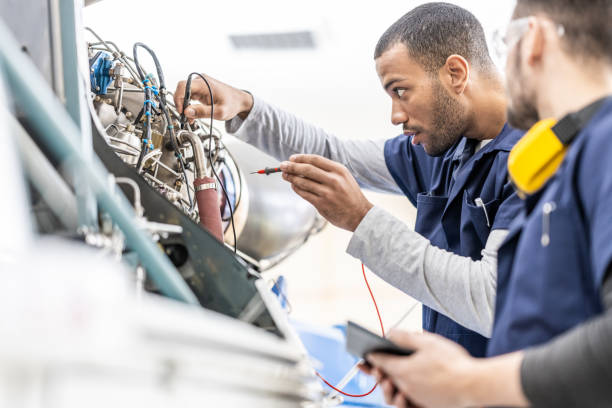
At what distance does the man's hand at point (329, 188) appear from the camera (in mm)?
1215

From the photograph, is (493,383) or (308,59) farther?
(308,59)

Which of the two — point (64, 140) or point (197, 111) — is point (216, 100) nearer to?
point (197, 111)

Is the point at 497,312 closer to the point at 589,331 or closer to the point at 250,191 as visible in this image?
the point at 589,331

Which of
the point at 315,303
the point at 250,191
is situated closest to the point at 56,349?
the point at 250,191

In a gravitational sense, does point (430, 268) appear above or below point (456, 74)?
below

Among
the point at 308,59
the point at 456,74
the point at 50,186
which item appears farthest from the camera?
the point at 308,59

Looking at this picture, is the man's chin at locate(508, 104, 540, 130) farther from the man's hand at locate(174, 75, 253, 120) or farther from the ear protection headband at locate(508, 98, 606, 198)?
the man's hand at locate(174, 75, 253, 120)

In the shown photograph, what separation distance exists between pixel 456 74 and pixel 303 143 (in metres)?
0.48

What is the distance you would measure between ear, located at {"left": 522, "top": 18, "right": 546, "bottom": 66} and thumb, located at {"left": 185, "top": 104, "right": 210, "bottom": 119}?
76 cm

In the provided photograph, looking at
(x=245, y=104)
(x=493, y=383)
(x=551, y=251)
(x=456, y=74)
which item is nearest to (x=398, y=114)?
(x=456, y=74)

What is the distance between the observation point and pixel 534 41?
0.77 meters

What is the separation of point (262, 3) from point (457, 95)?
72.4 inches

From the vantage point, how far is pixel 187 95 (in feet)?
4.24

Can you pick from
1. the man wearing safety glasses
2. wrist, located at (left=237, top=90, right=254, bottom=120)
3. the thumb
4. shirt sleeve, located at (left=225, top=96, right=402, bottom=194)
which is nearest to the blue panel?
shirt sleeve, located at (left=225, top=96, right=402, bottom=194)
